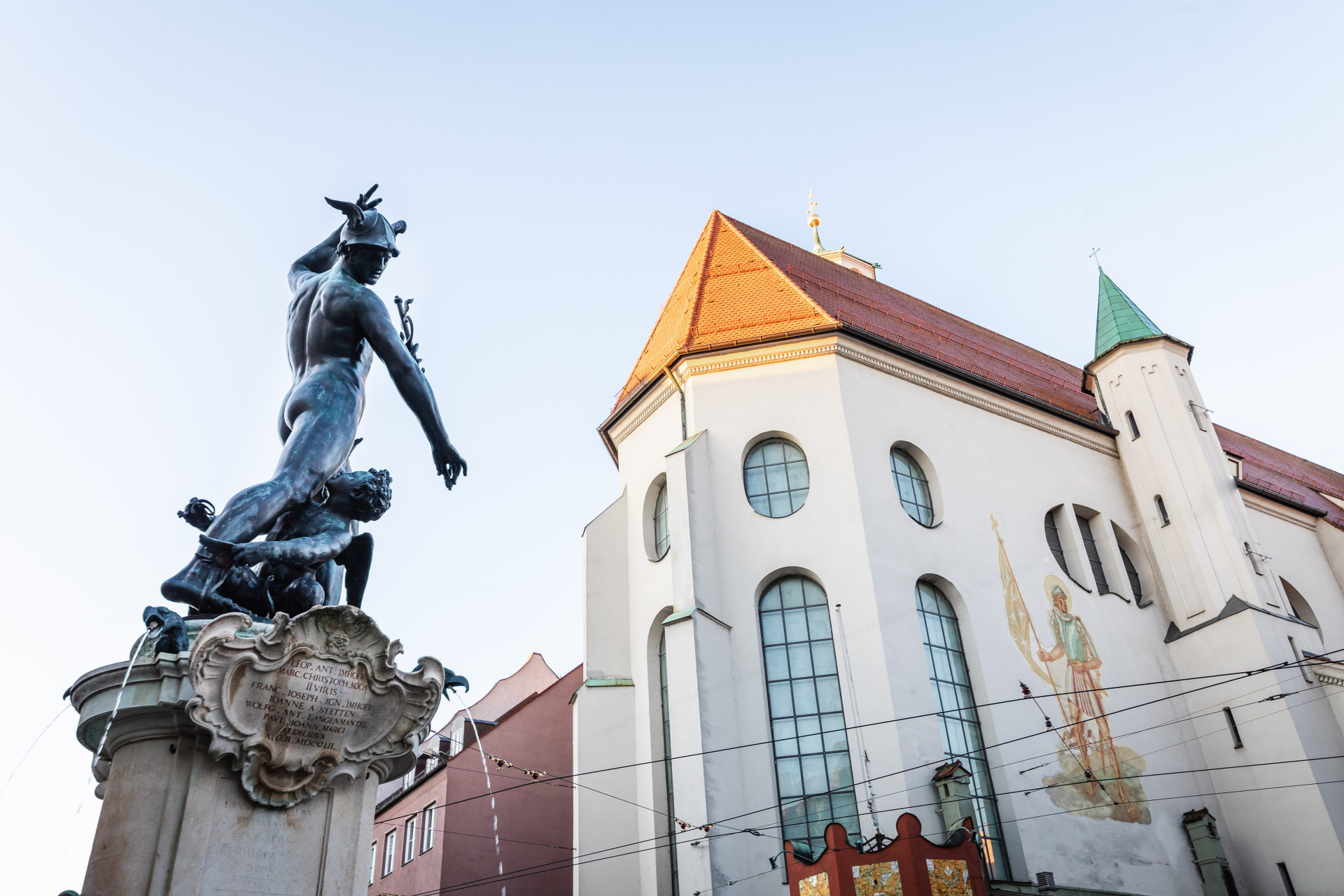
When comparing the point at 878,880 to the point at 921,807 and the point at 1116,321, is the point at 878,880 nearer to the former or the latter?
the point at 921,807

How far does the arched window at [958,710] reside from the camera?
16609mm

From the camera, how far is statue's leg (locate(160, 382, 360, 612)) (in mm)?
4711

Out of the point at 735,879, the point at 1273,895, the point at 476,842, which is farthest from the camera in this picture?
the point at 476,842

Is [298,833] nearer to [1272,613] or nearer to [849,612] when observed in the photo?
[849,612]

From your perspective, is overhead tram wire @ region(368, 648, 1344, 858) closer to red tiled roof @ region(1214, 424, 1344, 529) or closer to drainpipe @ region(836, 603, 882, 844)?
drainpipe @ region(836, 603, 882, 844)

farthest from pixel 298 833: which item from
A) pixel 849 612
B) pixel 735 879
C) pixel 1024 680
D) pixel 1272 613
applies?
pixel 1272 613

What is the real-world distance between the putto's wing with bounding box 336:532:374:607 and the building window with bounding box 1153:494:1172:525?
2114cm

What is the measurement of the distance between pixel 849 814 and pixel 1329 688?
427 inches

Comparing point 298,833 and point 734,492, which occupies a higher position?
point 734,492

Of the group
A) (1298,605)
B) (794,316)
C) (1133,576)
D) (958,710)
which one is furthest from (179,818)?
(1298,605)

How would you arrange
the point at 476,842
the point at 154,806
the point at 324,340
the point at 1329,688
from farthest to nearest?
the point at 476,842 < the point at 1329,688 < the point at 324,340 < the point at 154,806

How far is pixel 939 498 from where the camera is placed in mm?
19688

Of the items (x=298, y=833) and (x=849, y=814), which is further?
(x=849, y=814)

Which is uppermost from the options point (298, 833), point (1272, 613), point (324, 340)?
point (1272, 613)
